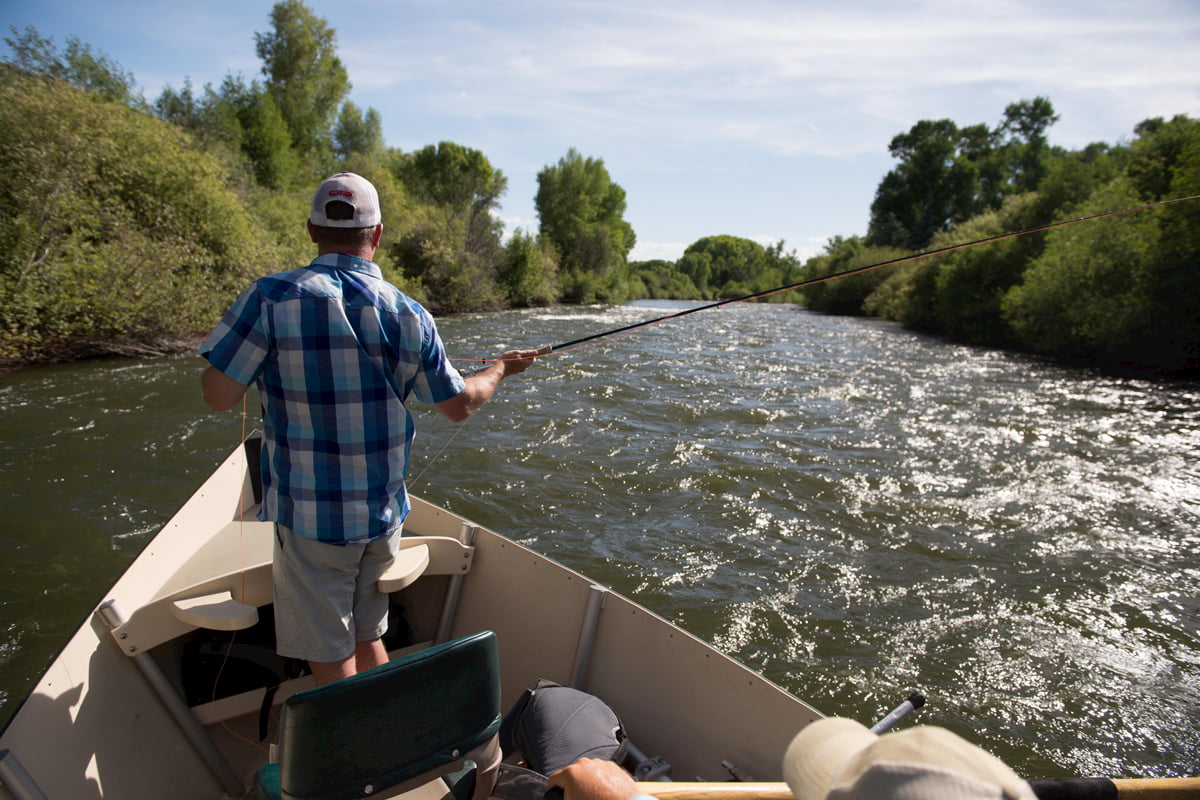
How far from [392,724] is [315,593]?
67 cm

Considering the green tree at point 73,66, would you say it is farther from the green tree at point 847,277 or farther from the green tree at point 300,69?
the green tree at point 847,277

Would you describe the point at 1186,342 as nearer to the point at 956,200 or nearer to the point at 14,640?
the point at 14,640

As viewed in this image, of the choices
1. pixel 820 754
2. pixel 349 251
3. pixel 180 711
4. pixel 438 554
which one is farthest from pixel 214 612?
pixel 820 754

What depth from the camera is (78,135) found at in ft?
45.2

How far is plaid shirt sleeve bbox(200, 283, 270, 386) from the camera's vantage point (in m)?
1.90

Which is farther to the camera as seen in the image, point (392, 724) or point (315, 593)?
point (315, 593)

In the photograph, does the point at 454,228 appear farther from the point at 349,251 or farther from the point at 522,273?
the point at 349,251

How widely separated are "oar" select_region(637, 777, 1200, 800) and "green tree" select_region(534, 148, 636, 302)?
53.8 m

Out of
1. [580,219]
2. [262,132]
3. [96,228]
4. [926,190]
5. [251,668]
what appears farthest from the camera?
[926,190]

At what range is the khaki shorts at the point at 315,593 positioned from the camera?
210cm

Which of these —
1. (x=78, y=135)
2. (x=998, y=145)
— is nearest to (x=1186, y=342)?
(x=78, y=135)

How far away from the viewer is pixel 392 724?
1614 mm

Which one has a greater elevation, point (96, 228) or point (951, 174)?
point (951, 174)

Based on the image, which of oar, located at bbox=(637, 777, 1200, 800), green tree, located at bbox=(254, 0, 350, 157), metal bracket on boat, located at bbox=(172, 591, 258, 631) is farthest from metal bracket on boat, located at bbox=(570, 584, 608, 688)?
green tree, located at bbox=(254, 0, 350, 157)
